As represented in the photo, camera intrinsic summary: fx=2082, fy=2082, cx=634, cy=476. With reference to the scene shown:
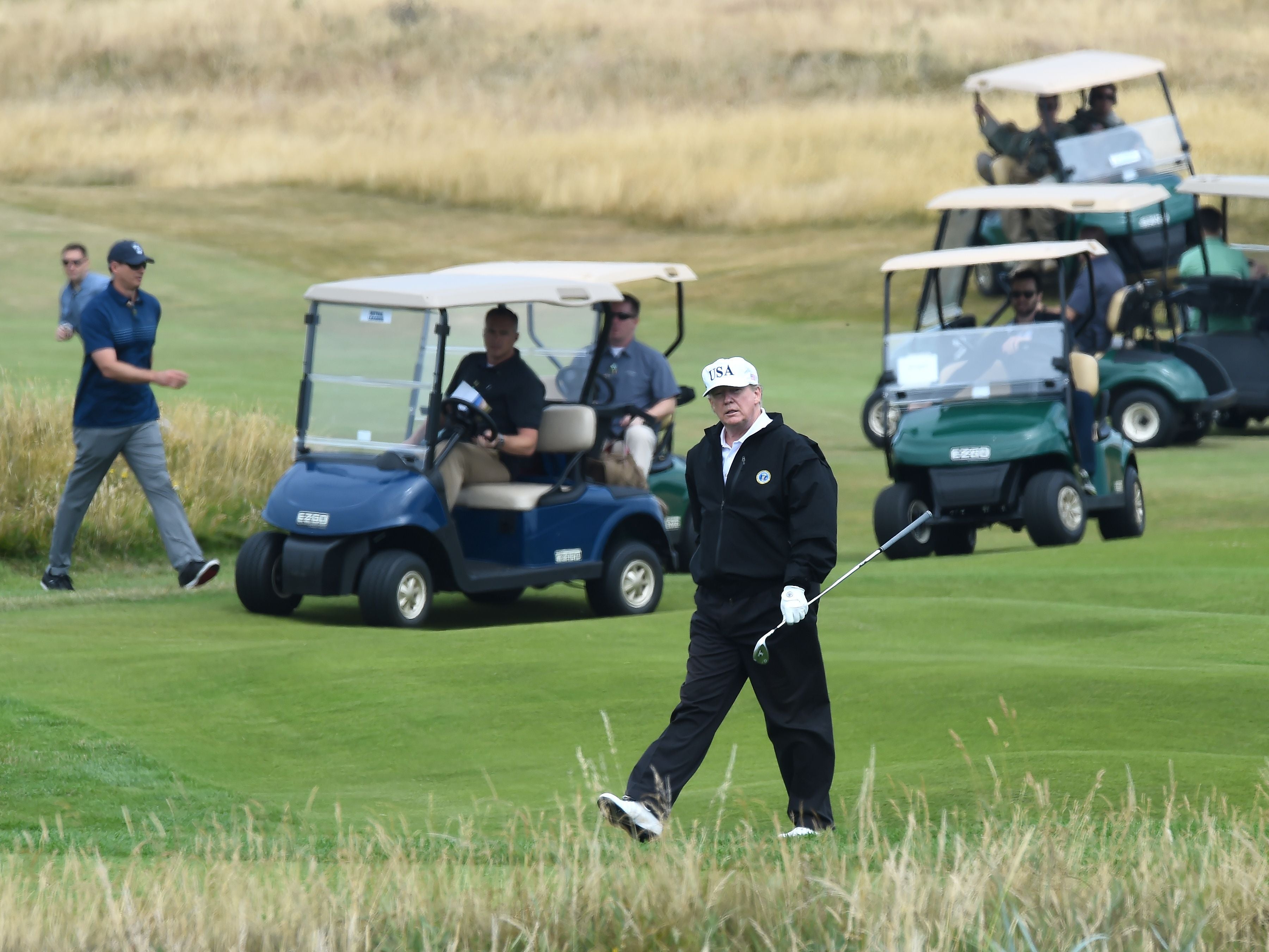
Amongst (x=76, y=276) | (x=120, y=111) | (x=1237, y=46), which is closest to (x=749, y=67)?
(x=1237, y=46)

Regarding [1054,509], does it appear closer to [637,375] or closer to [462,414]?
[637,375]

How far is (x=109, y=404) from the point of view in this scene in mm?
10906

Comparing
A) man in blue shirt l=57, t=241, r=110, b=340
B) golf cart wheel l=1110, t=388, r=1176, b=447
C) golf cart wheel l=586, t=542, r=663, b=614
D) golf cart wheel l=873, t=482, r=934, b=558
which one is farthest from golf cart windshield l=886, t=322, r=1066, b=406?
man in blue shirt l=57, t=241, r=110, b=340

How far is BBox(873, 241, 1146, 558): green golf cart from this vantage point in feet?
41.6

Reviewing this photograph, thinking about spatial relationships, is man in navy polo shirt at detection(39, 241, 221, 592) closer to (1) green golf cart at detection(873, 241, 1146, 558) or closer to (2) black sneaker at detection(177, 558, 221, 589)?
(2) black sneaker at detection(177, 558, 221, 589)

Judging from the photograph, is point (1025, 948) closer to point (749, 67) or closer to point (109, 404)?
point (109, 404)

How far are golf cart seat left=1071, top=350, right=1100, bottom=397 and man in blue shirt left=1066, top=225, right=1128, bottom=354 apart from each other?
3.09 meters

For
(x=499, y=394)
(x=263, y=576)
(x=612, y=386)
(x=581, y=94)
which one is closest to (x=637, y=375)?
(x=612, y=386)

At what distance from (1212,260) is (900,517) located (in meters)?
7.76

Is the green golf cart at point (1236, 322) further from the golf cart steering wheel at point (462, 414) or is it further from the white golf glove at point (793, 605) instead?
the white golf glove at point (793, 605)

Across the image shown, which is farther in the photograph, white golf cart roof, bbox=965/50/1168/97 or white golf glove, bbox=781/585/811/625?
white golf cart roof, bbox=965/50/1168/97

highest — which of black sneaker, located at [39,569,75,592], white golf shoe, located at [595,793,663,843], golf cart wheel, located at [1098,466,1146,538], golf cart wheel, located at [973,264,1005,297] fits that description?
golf cart wheel, located at [973,264,1005,297]

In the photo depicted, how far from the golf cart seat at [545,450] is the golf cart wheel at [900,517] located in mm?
2400

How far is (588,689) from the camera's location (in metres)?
8.42
